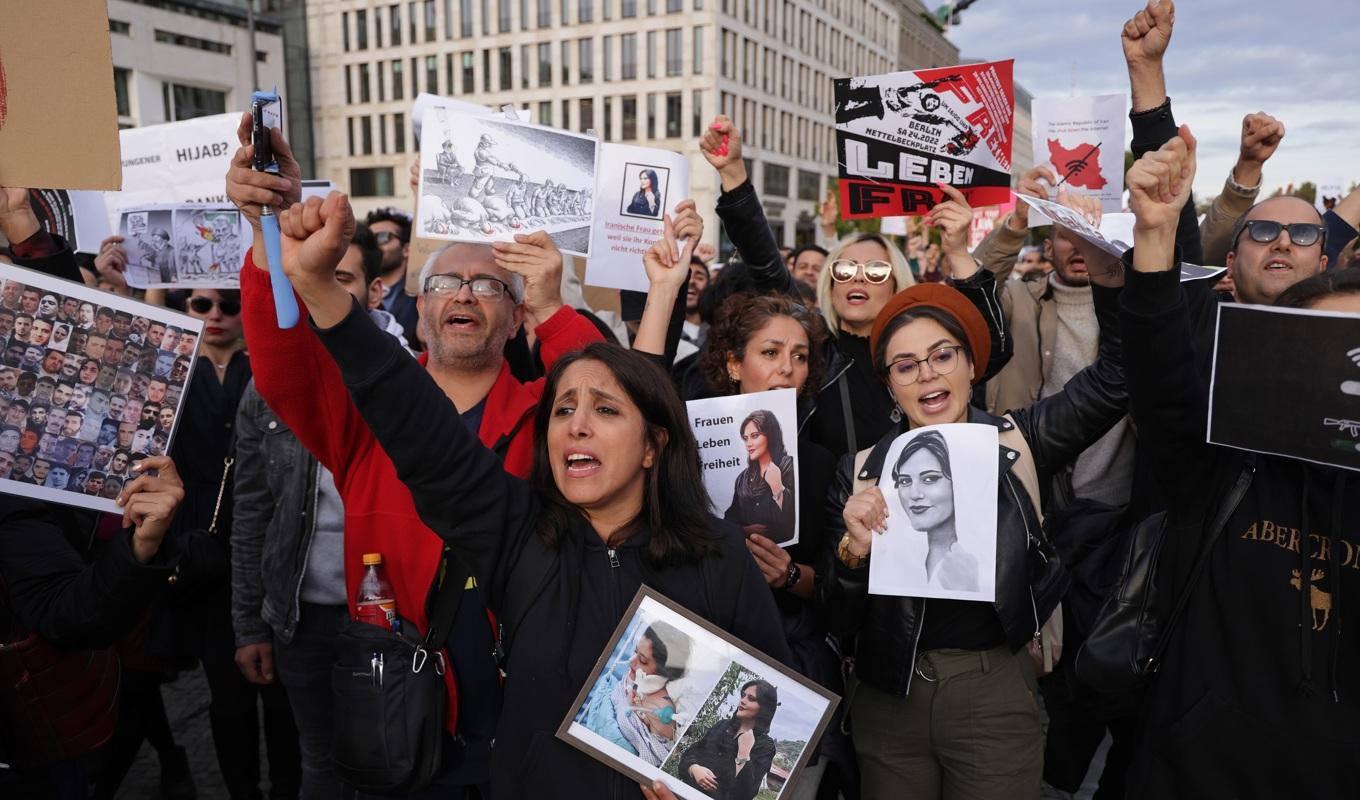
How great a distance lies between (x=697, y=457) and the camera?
7.45 ft

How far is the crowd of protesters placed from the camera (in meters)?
1.92

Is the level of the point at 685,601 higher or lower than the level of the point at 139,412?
lower

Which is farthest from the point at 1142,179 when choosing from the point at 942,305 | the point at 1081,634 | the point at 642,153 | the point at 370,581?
the point at 642,153

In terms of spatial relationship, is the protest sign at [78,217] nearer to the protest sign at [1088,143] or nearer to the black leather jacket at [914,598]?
the black leather jacket at [914,598]

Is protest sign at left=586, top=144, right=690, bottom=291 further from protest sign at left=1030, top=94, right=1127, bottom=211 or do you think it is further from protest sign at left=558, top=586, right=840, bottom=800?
protest sign at left=558, top=586, right=840, bottom=800

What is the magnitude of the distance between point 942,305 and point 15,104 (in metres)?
2.53

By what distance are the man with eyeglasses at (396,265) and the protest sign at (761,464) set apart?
3094mm

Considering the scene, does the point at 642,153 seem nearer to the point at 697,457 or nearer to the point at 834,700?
the point at 697,457

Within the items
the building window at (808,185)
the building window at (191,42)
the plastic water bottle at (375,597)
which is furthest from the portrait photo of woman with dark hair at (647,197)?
the building window at (808,185)

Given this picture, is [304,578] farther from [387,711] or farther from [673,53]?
[673,53]

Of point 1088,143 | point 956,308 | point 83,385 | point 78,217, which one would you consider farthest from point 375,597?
point 78,217

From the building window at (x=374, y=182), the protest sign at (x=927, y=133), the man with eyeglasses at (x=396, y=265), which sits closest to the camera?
the protest sign at (x=927, y=133)

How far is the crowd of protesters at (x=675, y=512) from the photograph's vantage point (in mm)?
1924

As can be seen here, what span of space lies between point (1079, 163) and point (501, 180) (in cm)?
292
